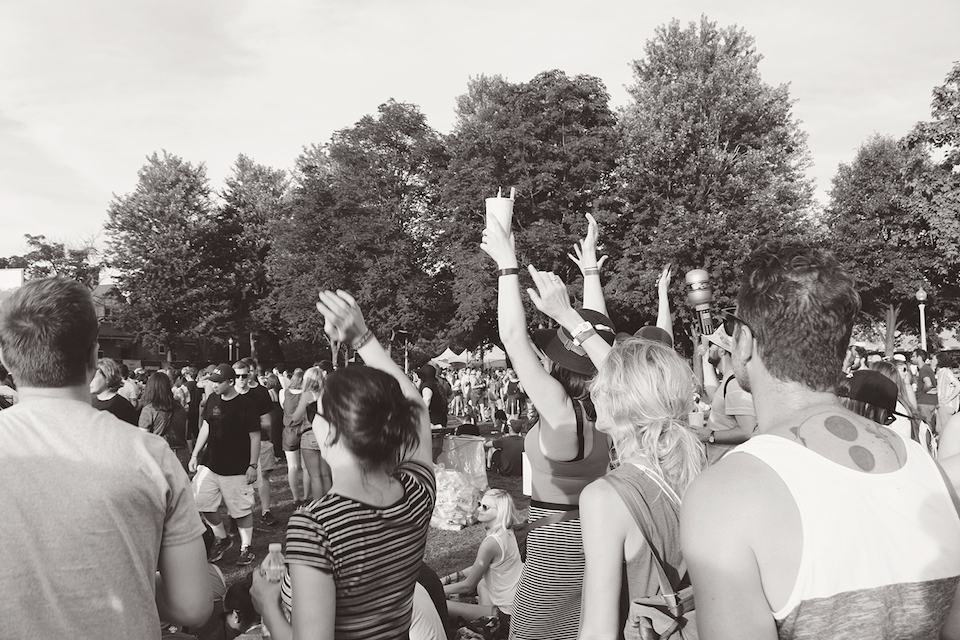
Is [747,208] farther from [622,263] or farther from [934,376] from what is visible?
[934,376]

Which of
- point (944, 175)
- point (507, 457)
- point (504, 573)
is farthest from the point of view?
point (944, 175)

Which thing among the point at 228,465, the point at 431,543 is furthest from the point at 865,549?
the point at 431,543

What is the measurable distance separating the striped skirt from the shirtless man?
116 cm

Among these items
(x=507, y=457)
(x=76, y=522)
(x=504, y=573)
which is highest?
(x=76, y=522)

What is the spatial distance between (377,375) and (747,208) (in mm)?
30619

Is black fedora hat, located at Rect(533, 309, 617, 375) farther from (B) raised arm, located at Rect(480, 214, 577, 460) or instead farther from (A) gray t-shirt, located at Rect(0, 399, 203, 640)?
(A) gray t-shirt, located at Rect(0, 399, 203, 640)

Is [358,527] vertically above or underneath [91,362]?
underneath

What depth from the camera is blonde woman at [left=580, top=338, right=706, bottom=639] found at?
203cm

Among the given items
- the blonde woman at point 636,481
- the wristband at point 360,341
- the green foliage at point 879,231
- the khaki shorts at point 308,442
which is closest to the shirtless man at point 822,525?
the blonde woman at point 636,481

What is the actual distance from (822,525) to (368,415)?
130cm

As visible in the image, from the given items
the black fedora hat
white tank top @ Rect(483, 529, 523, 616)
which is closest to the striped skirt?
the black fedora hat

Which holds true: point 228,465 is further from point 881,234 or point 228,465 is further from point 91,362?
point 881,234

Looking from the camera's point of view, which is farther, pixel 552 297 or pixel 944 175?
pixel 944 175

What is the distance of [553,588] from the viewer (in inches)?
103
